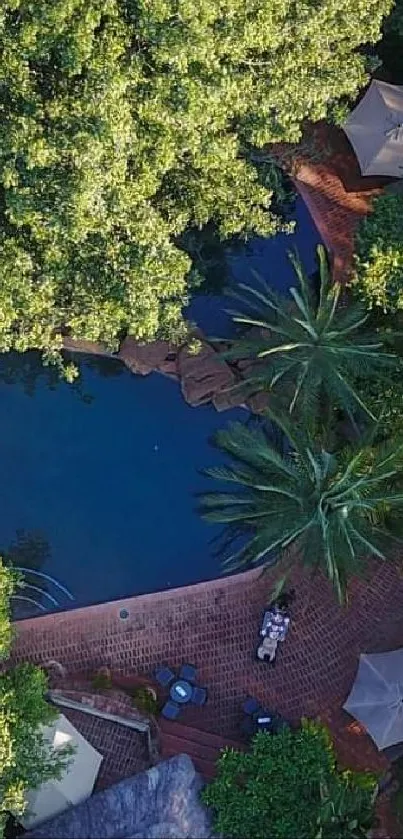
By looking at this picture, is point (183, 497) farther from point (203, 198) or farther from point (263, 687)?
point (203, 198)

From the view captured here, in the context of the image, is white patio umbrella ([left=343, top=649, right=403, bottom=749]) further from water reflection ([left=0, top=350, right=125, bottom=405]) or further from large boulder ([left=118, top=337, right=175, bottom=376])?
water reflection ([left=0, top=350, right=125, bottom=405])

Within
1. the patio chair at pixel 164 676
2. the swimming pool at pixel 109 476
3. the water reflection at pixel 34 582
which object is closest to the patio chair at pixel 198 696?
the patio chair at pixel 164 676

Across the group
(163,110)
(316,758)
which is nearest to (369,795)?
(316,758)

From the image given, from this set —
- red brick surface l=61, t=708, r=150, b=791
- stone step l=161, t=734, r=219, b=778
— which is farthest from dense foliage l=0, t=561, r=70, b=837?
stone step l=161, t=734, r=219, b=778

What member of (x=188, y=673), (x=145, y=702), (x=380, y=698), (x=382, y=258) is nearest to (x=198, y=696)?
(x=188, y=673)

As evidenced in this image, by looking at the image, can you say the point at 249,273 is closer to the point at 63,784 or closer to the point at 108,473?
the point at 108,473
